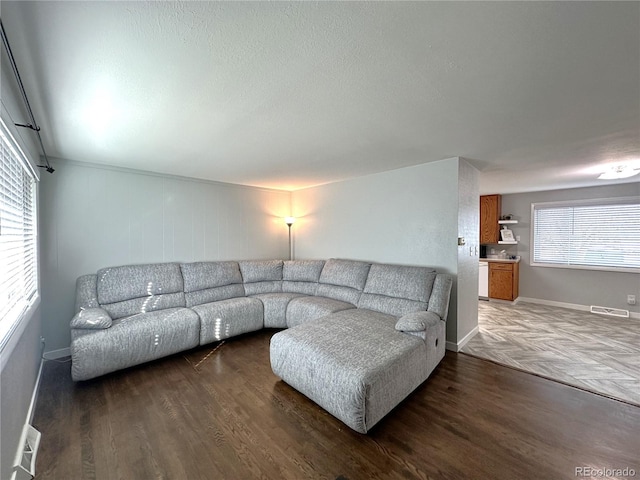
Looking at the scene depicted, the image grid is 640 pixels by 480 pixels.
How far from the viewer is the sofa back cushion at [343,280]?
11.7ft

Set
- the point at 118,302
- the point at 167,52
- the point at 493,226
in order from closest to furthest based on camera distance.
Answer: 1. the point at 167,52
2. the point at 118,302
3. the point at 493,226

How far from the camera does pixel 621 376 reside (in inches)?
99.3

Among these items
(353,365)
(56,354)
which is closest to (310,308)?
(353,365)

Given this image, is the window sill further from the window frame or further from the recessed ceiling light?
the recessed ceiling light

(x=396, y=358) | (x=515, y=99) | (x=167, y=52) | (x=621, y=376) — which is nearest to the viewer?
(x=167, y=52)

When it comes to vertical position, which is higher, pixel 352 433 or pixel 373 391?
pixel 373 391

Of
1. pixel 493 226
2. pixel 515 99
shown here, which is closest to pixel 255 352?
pixel 515 99

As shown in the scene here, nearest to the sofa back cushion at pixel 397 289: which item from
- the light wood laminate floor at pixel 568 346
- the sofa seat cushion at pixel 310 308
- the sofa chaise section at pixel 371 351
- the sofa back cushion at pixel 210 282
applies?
the sofa chaise section at pixel 371 351

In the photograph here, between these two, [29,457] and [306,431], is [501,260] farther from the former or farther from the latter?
[29,457]

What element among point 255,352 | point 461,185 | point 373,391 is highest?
point 461,185

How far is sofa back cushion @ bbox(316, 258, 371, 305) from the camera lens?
3.56m

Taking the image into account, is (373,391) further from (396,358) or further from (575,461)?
(575,461)

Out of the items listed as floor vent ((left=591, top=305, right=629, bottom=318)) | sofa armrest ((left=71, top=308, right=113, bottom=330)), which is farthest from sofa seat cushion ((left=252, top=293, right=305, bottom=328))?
floor vent ((left=591, top=305, right=629, bottom=318))

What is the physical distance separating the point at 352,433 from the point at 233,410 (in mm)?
941
